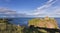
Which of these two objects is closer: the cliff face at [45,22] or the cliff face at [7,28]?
the cliff face at [7,28]

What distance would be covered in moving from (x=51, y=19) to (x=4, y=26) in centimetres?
624

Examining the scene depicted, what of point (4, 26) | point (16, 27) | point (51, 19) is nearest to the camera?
point (4, 26)

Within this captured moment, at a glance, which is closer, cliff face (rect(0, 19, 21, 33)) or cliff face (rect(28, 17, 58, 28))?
cliff face (rect(0, 19, 21, 33))

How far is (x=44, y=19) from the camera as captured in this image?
12.8 metres

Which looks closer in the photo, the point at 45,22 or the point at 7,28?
the point at 7,28

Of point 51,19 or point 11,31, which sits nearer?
point 11,31

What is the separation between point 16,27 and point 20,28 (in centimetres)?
A: 23

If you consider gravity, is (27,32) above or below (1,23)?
below

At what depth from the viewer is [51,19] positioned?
13.2m

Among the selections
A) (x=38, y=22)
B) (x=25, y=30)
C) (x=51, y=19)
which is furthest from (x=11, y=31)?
(x=51, y=19)

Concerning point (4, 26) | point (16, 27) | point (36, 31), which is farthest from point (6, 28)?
point (36, 31)

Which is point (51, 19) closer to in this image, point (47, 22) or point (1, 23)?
point (47, 22)

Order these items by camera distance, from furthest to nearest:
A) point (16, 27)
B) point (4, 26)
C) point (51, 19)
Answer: point (51, 19), point (16, 27), point (4, 26)

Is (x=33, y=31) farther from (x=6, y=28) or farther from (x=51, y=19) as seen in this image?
(x=51, y=19)
